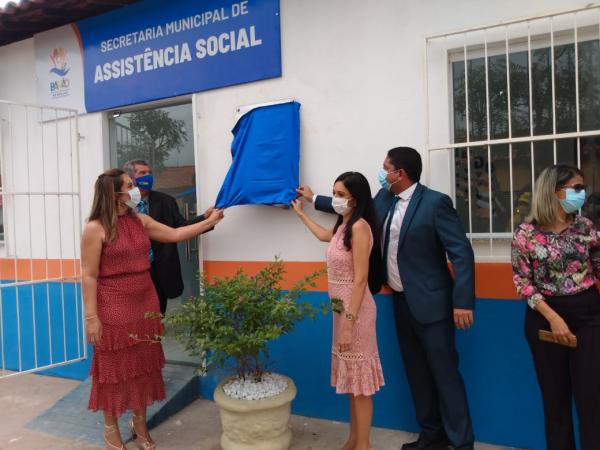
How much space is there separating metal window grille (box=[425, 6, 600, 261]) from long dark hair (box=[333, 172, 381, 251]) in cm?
57

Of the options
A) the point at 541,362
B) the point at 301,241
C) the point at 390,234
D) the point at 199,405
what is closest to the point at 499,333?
the point at 541,362

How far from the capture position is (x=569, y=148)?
3.00 metres

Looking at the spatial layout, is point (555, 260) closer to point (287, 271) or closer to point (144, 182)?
point (287, 271)

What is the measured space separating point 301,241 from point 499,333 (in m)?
1.45

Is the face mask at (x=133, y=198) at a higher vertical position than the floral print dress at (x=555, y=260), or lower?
higher

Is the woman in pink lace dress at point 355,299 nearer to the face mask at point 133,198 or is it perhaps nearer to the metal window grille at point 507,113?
the metal window grille at point 507,113

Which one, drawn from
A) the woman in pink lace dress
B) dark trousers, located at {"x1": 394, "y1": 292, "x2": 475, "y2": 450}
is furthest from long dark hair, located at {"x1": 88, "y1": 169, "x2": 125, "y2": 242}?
dark trousers, located at {"x1": 394, "y1": 292, "x2": 475, "y2": 450}

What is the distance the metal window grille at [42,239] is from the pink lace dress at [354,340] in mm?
2702

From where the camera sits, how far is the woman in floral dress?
7.93 ft

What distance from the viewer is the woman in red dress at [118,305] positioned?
2.99m

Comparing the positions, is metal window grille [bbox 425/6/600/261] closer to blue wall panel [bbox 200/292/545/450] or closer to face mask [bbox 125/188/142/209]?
blue wall panel [bbox 200/292/545/450]

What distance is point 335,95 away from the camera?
355cm

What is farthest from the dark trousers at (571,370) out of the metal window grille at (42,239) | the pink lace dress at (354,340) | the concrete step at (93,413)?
the metal window grille at (42,239)

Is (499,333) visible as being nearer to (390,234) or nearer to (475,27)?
(390,234)
